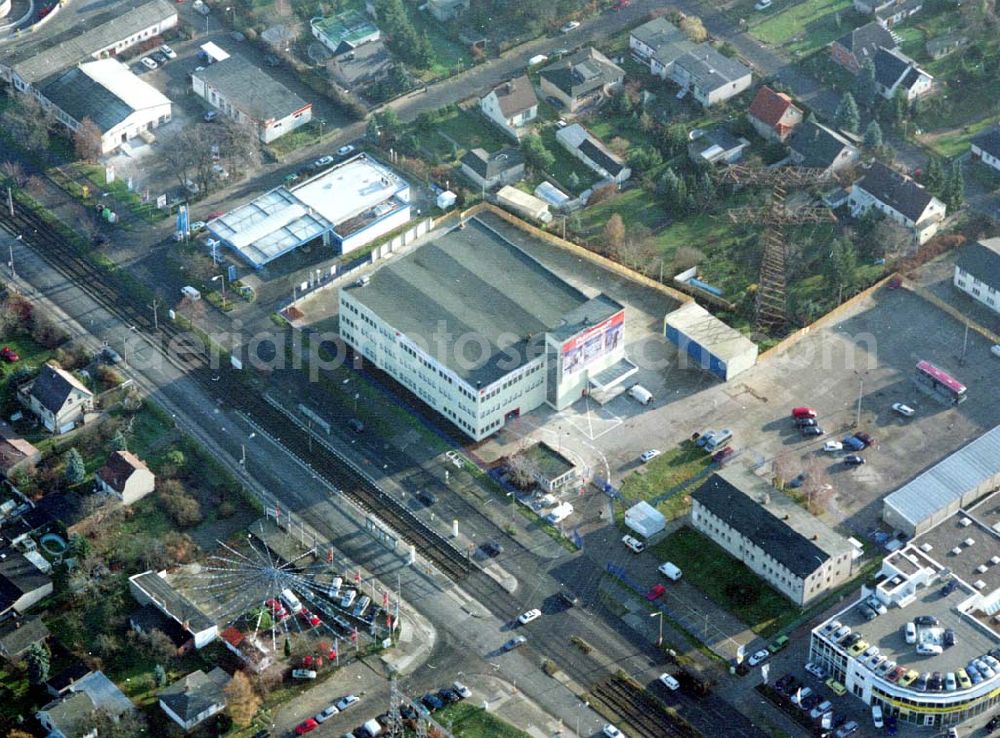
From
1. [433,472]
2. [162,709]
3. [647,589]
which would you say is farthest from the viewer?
[433,472]

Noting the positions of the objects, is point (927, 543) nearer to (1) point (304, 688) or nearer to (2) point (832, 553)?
(2) point (832, 553)

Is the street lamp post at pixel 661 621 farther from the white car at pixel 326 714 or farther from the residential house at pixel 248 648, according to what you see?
the residential house at pixel 248 648

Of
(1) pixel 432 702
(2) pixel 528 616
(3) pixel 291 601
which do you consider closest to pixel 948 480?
(2) pixel 528 616

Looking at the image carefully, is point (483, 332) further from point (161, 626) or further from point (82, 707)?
point (82, 707)

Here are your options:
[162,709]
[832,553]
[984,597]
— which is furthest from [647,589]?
[162,709]

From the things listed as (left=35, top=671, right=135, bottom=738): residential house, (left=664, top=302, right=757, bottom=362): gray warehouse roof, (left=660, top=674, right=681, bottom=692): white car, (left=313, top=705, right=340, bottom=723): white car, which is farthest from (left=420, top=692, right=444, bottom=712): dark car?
(left=664, top=302, right=757, bottom=362): gray warehouse roof

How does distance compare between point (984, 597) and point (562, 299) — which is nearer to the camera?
point (984, 597)

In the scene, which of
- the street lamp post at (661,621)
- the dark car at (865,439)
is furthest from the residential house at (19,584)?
the dark car at (865,439)
